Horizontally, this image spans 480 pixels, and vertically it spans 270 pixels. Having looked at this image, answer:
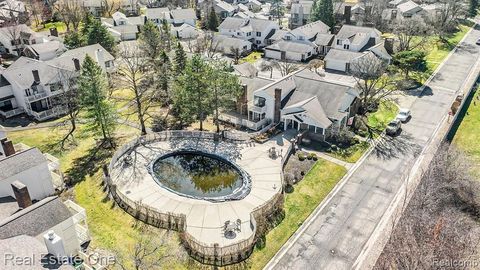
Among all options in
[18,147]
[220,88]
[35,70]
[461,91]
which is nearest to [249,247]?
[220,88]

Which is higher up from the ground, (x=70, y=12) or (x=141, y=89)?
(x=70, y=12)

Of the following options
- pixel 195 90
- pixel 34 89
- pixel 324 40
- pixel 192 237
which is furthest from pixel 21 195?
pixel 324 40

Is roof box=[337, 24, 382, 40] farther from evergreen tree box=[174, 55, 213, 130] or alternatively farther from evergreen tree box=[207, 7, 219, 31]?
evergreen tree box=[174, 55, 213, 130]

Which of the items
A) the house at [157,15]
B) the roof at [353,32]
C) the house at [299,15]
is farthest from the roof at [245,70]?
the house at [299,15]

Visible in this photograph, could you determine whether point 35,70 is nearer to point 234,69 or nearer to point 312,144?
point 234,69

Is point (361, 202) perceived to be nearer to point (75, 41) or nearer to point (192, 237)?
point (192, 237)

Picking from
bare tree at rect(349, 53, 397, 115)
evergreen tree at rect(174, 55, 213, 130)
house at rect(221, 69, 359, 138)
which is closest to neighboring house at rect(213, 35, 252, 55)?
bare tree at rect(349, 53, 397, 115)
